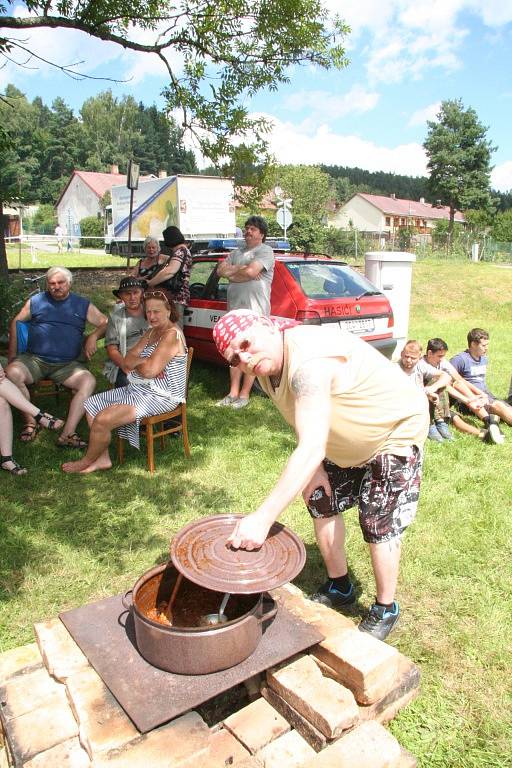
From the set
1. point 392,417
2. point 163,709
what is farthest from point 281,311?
point 163,709

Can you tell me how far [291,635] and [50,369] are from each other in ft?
13.3

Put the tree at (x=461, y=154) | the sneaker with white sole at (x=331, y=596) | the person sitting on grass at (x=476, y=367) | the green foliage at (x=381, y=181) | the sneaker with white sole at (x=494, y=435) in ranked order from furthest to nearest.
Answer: the green foliage at (x=381, y=181), the tree at (x=461, y=154), the person sitting on grass at (x=476, y=367), the sneaker with white sole at (x=494, y=435), the sneaker with white sole at (x=331, y=596)

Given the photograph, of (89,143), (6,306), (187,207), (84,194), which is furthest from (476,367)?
(89,143)

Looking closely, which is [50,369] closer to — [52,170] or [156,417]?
[156,417]

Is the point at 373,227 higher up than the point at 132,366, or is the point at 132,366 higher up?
the point at 373,227

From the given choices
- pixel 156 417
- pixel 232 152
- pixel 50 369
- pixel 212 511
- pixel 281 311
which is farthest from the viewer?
pixel 232 152

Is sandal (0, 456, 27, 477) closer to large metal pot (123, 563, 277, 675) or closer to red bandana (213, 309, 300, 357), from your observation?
large metal pot (123, 563, 277, 675)

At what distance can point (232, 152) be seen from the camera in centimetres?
811

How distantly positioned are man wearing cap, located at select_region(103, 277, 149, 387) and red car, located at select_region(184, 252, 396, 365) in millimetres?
1725

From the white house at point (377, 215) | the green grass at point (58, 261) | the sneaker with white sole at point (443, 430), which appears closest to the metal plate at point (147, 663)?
the sneaker with white sole at point (443, 430)

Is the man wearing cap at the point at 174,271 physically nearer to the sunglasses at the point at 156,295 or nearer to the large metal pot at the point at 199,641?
the sunglasses at the point at 156,295

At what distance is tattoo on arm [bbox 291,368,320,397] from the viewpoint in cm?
204

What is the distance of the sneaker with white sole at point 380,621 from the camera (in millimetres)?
2686

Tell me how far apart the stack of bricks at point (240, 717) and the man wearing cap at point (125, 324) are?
3.31 m
